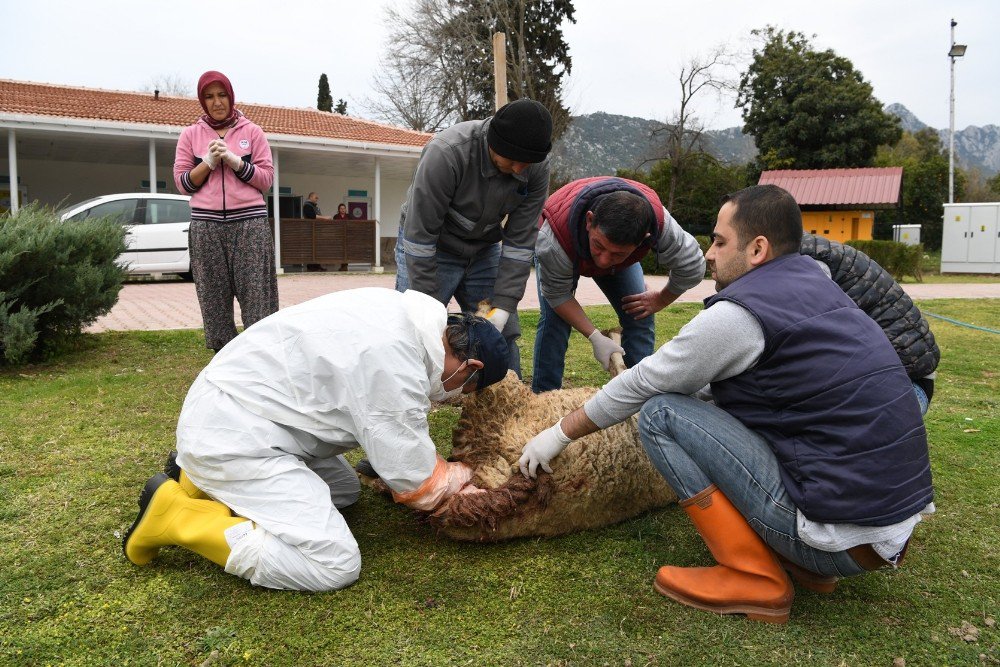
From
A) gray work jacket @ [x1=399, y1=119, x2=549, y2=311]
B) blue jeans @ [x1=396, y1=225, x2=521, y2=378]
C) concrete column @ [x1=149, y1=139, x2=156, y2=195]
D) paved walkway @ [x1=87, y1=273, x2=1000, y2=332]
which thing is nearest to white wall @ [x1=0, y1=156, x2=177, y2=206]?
concrete column @ [x1=149, y1=139, x2=156, y2=195]

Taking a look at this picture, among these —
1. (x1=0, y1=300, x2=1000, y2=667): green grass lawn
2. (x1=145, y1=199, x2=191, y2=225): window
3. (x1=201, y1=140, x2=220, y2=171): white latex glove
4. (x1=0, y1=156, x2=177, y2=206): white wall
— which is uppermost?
(x1=0, y1=156, x2=177, y2=206): white wall

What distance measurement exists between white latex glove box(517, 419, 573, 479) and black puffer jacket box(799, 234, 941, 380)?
1228 mm

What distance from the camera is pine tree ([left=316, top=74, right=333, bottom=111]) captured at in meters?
35.2

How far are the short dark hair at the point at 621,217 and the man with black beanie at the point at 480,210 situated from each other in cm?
45

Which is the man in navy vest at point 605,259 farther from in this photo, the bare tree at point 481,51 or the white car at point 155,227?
the bare tree at point 481,51

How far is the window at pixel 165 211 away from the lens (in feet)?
43.7

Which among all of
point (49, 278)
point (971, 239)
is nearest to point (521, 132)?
point (49, 278)

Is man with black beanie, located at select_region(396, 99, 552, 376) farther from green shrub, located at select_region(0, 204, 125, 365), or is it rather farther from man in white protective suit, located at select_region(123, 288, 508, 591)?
green shrub, located at select_region(0, 204, 125, 365)

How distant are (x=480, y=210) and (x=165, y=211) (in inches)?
462

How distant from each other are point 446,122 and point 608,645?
1225 inches

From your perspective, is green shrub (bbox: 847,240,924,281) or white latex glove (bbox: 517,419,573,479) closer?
white latex glove (bbox: 517,419,573,479)

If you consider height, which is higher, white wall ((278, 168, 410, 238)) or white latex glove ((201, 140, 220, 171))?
white wall ((278, 168, 410, 238))

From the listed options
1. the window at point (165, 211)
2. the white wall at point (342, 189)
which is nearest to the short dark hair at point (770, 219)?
the window at point (165, 211)

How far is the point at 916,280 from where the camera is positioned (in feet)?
62.4
